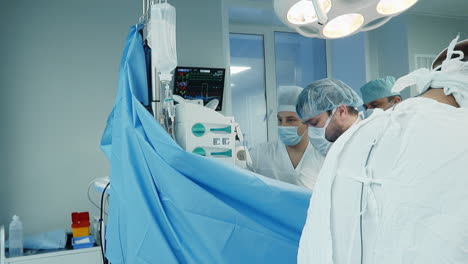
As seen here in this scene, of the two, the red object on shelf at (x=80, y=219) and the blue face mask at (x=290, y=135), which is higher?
the blue face mask at (x=290, y=135)

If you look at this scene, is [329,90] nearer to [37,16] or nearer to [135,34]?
[135,34]

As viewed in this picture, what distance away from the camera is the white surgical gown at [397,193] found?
2.11ft

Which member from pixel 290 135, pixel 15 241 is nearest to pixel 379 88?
pixel 290 135

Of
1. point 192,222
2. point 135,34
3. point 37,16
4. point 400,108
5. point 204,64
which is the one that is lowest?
point 192,222

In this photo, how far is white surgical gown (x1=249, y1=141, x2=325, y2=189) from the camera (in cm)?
204

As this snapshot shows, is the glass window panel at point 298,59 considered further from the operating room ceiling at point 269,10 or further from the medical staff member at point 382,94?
the medical staff member at point 382,94

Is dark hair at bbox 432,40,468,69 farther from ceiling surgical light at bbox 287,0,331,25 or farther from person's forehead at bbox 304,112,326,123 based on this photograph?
person's forehead at bbox 304,112,326,123

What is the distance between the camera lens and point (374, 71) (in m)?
3.96

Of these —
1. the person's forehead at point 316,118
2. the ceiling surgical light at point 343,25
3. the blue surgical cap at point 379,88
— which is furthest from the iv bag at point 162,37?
the blue surgical cap at point 379,88

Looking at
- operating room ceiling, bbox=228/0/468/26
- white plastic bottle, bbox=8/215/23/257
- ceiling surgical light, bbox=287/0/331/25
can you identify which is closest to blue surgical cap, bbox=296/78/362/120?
ceiling surgical light, bbox=287/0/331/25

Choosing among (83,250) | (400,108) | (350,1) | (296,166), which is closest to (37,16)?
(83,250)

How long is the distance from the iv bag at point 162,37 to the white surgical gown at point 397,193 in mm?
705

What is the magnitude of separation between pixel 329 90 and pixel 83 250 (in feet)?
5.31

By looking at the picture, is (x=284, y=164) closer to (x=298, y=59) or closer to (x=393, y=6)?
(x=393, y=6)
